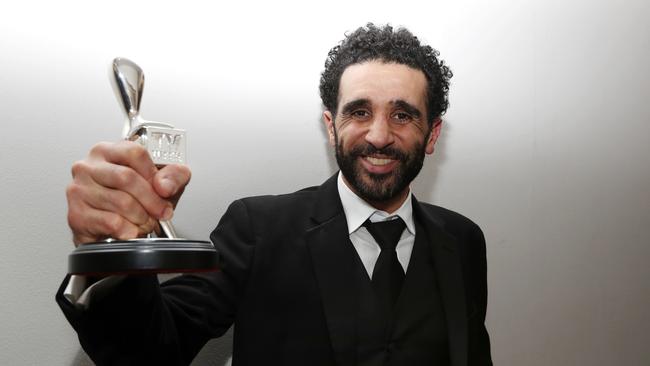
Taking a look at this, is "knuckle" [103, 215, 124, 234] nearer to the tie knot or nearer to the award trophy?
the award trophy

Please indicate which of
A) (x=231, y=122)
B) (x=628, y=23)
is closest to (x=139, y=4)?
(x=231, y=122)

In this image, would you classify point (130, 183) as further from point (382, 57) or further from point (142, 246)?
point (382, 57)

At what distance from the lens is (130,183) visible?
586mm

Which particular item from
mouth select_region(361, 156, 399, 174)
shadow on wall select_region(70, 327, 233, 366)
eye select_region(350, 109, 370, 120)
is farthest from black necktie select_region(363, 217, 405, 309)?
shadow on wall select_region(70, 327, 233, 366)

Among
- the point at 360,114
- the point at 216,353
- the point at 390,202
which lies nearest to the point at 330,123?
the point at 360,114

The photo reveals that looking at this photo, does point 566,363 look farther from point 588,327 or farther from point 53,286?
point 53,286

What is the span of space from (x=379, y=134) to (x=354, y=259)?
0.84ft

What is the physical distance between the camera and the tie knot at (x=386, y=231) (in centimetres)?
119

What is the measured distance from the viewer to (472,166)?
67.9 inches

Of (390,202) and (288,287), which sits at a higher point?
(390,202)

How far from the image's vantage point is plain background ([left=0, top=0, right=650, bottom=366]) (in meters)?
1.09

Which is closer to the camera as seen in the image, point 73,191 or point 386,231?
point 73,191

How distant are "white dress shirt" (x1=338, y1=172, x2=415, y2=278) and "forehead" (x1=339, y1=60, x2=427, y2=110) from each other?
0.66 ft

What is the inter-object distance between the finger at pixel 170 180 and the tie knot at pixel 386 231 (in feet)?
2.09
